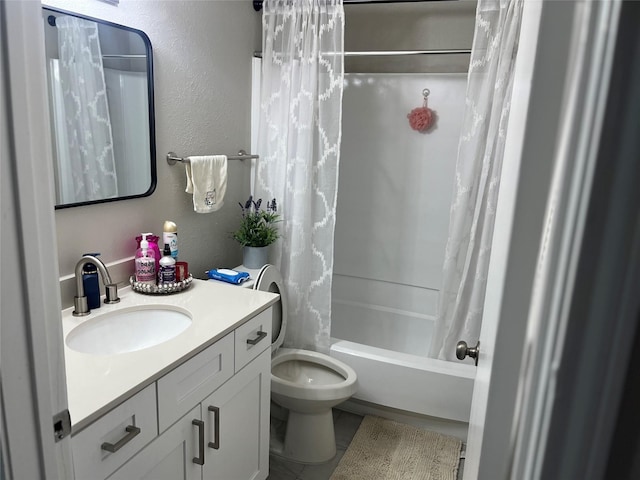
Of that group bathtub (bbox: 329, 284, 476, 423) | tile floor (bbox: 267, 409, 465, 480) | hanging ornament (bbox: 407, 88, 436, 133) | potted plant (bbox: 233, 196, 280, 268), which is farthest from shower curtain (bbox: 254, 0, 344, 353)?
hanging ornament (bbox: 407, 88, 436, 133)

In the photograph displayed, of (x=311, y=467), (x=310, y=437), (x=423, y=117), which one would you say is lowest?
(x=311, y=467)

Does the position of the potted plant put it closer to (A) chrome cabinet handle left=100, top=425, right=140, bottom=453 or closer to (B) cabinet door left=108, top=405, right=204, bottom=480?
(B) cabinet door left=108, top=405, right=204, bottom=480

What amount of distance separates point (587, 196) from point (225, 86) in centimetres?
210

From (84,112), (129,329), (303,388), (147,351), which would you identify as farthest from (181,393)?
(84,112)

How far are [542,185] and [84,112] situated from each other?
156 cm

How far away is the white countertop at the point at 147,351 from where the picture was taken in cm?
108

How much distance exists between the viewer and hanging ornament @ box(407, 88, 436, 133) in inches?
110

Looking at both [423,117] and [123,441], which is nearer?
[123,441]

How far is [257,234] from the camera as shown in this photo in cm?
228

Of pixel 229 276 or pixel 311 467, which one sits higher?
pixel 229 276

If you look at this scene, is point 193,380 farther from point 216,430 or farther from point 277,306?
point 277,306

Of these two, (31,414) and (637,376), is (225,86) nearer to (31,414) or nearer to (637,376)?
(31,414)

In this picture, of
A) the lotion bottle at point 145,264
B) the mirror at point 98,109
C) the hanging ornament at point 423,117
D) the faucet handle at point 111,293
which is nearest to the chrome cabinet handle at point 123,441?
the faucet handle at point 111,293

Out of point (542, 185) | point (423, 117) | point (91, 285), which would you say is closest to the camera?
point (542, 185)
